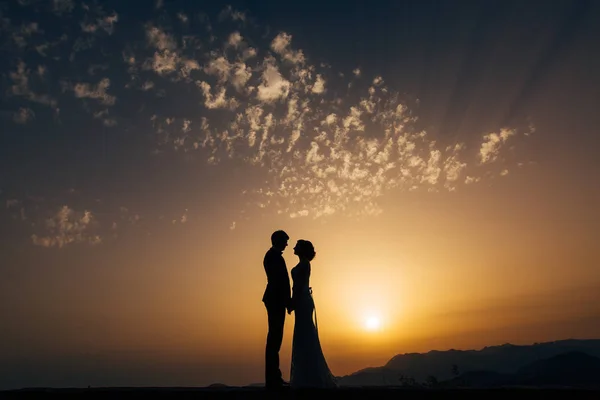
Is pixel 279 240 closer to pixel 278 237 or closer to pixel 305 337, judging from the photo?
pixel 278 237

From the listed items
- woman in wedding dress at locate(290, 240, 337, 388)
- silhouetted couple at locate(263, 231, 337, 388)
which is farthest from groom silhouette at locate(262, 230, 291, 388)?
woman in wedding dress at locate(290, 240, 337, 388)

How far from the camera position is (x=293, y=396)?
29.6 feet

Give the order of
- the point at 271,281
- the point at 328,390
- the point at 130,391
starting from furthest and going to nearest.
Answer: the point at 271,281, the point at 130,391, the point at 328,390

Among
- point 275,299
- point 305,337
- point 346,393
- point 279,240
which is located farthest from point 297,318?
point 346,393

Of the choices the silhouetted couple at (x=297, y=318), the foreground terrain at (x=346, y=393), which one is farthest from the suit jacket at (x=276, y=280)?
the foreground terrain at (x=346, y=393)

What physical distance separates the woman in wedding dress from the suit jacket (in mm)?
582

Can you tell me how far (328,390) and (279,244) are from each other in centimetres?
317

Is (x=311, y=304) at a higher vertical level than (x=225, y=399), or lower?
higher

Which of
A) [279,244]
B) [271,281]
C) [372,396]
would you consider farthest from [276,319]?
[372,396]

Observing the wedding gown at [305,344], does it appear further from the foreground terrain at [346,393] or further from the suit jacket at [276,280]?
the foreground terrain at [346,393]

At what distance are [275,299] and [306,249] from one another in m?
1.65

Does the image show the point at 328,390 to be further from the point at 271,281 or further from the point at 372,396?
the point at 271,281

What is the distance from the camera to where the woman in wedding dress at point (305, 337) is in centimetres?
1115

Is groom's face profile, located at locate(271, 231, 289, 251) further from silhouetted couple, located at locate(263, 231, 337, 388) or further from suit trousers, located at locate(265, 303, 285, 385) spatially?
suit trousers, located at locate(265, 303, 285, 385)
